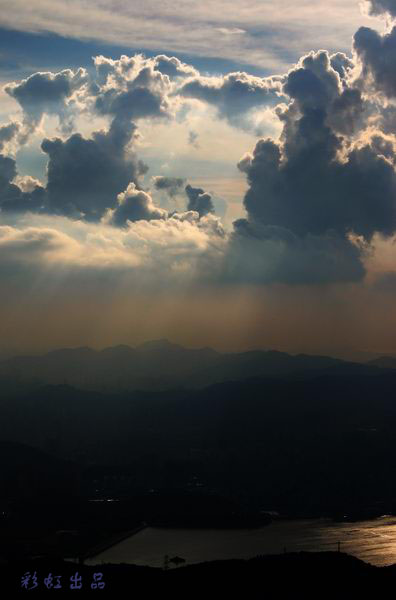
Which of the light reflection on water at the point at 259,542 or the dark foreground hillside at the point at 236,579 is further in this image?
the light reflection on water at the point at 259,542

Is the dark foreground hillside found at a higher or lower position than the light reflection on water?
higher

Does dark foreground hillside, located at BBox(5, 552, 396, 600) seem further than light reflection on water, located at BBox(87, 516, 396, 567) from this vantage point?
No

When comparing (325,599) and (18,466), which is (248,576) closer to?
(325,599)

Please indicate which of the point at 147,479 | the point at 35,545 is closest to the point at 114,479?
the point at 147,479

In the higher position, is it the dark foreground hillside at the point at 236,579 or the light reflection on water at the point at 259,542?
the dark foreground hillside at the point at 236,579

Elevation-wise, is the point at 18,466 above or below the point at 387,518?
above
